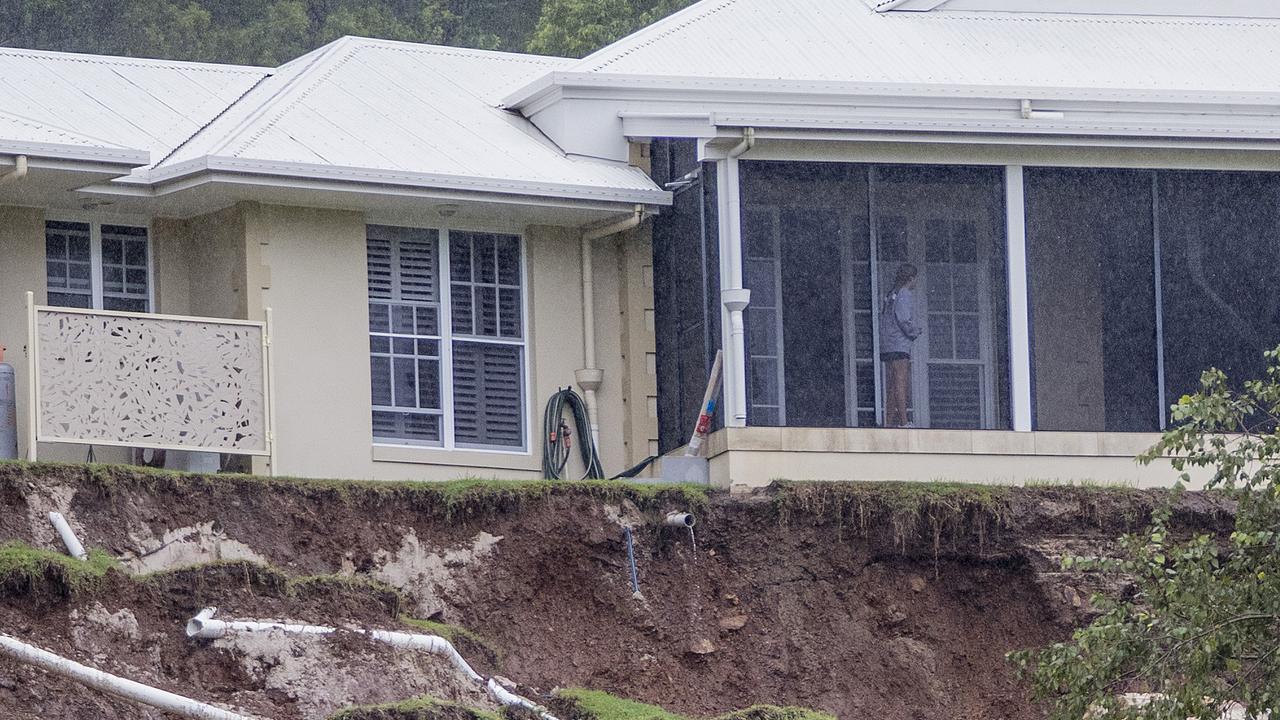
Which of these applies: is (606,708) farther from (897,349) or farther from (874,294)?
(874,294)

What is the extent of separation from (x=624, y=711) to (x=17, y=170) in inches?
242

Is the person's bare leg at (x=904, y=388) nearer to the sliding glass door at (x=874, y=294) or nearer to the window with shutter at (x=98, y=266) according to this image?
the sliding glass door at (x=874, y=294)

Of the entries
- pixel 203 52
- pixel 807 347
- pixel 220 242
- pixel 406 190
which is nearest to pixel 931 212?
pixel 807 347

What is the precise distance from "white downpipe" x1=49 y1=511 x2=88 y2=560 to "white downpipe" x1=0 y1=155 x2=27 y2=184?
2.95 metres

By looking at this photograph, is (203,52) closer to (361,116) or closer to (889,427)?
(361,116)

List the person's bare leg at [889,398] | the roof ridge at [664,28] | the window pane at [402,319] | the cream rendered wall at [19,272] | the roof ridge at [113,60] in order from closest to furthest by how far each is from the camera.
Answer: the cream rendered wall at [19,272], the person's bare leg at [889,398], the window pane at [402,319], the roof ridge at [664,28], the roof ridge at [113,60]

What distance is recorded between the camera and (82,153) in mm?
17859

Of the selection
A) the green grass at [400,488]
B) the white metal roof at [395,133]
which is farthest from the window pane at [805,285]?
the green grass at [400,488]

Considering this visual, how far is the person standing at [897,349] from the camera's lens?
63.4 feet

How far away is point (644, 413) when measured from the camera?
20312 millimetres

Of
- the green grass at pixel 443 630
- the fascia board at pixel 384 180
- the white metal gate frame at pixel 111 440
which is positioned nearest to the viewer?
the green grass at pixel 443 630

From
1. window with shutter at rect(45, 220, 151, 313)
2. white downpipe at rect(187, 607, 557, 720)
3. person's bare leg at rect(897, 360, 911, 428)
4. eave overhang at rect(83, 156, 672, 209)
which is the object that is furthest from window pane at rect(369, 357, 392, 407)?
person's bare leg at rect(897, 360, 911, 428)

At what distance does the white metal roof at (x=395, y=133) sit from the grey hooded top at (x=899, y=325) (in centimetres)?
222

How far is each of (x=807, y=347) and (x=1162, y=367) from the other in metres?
3.01
